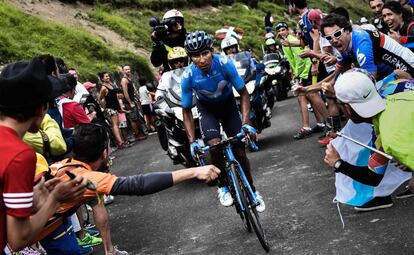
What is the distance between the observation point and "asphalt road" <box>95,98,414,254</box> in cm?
508

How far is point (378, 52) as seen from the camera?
5.78 metres

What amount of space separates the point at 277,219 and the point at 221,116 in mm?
1416

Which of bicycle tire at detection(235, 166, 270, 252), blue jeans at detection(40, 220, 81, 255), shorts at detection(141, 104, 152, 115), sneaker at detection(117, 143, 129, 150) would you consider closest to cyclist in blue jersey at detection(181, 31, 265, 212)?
bicycle tire at detection(235, 166, 270, 252)

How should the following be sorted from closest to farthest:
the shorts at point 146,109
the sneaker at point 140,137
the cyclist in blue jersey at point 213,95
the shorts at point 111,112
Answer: the cyclist in blue jersey at point 213,95 < the shorts at point 111,112 < the sneaker at point 140,137 < the shorts at point 146,109

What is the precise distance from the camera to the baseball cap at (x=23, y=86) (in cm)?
294

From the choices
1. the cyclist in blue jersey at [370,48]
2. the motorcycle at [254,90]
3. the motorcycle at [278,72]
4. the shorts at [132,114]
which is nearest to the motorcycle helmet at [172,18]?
the motorcycle at [254,90]

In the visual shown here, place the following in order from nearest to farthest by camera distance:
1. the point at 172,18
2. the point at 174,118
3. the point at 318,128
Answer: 1. the point at 174,118
2. the point at 172,18
3. the point at 318,128

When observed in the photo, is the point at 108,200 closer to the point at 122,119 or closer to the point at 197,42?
the point at 197,42

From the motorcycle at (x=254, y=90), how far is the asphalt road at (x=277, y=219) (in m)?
0.59

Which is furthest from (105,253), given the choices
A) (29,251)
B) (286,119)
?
(286,119)

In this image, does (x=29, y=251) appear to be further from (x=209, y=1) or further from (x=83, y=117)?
(x=209, y=1)

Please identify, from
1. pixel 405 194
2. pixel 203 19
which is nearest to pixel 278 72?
pixel 405 194

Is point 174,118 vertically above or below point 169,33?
below

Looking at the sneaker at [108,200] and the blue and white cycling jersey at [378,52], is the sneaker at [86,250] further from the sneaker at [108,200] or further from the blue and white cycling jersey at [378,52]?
the blue and white cycling jersey at [378,52]
